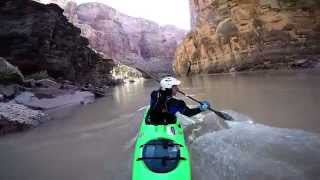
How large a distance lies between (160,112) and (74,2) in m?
84.3

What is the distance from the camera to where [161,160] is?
356 cm

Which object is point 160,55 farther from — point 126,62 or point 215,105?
point 215,105

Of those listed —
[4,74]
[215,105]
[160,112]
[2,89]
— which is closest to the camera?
[160,112]

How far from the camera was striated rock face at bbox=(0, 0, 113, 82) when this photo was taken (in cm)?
1791

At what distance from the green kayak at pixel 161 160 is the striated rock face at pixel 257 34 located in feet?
69.0

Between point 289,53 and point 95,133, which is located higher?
point 289,53

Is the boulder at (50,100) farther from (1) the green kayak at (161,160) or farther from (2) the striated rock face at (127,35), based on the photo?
(2) the striated rock face at (127,35)

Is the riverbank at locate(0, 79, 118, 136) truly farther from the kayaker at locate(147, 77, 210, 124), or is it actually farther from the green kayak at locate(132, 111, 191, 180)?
the green kayak at locate(132, 111, 191, 180)

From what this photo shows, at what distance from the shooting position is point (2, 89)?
1171cm

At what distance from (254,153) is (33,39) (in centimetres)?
1663

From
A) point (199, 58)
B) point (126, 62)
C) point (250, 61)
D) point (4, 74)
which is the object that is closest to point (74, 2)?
point (126, 62)

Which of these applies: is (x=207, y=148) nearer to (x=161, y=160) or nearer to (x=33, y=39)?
(x=161, y=160)

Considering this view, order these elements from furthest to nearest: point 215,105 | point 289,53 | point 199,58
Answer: point 199,58 < point 289,53 < point 215,105

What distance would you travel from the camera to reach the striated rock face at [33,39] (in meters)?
17.9
